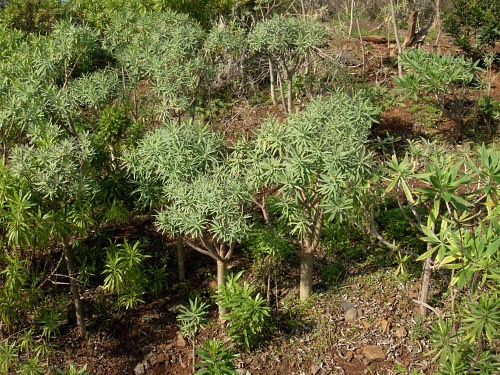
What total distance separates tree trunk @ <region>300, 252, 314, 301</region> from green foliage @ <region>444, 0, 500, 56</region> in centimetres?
547

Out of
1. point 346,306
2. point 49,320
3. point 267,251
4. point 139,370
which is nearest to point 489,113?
point 346,306

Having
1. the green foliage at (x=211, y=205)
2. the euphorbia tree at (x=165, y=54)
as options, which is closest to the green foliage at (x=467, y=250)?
the green foliage at (x=211, y=205)

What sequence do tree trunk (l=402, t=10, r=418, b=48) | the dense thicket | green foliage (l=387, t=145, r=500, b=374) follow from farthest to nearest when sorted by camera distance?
tree trunk (l=402, t=10, r=418, b=48), the dense thicket, green foliage (l=387, t=145, r=500, b=374)

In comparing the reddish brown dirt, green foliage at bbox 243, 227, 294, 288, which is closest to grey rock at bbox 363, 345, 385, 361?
the reddish brown dirt

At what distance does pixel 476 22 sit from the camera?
8281 millimetres

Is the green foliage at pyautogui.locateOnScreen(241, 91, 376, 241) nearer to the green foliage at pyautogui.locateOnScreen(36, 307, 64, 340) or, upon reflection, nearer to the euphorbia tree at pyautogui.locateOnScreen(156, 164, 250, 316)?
the euphorbia tree at pyautogui.locateOnScreen(156, 164, 250, 316)

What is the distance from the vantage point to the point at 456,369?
3791mm

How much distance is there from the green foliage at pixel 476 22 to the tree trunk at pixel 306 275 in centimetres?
547

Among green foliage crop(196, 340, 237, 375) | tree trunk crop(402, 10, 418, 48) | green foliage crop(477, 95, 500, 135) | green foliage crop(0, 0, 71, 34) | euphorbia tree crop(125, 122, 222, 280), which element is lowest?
green foliage crop(196, 340, 237, 375)

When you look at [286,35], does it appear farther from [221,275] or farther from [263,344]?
[263,344]

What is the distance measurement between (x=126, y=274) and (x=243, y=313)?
117cm

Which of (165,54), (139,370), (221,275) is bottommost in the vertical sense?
(139,370)

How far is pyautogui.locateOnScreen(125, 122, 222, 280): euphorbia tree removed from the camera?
412 centimetres

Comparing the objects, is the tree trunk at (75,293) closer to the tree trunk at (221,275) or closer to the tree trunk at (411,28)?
the tree trunk at (221,275)
